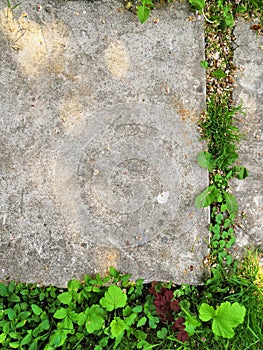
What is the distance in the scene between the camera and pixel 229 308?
2.79 metres

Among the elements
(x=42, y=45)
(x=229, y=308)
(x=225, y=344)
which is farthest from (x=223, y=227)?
(x=42, y=45)

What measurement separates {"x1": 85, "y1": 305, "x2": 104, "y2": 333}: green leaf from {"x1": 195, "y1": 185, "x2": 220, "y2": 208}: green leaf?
92 cm

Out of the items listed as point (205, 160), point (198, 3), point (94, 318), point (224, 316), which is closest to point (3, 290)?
point (94, 318)

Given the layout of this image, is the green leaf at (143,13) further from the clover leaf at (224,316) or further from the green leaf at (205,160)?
the clover leaf at (224,316)

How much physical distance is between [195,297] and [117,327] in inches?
22.2

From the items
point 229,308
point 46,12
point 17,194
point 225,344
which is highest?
point 46,12

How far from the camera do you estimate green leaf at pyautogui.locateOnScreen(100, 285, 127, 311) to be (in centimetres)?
275

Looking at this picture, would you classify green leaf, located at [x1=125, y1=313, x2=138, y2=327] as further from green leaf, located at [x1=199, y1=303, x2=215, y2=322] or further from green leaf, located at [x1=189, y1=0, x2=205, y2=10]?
green leaf, located at [x1=189, y1=0, x2=205, y2=10]

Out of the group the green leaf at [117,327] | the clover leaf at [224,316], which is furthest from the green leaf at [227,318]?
the green leaf at [117,327]

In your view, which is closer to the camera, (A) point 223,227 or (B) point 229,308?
(B) point 229,308

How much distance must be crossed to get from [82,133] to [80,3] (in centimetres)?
86

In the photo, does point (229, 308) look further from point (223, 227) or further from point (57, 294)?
point (57, 294)

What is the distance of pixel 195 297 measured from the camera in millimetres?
2969

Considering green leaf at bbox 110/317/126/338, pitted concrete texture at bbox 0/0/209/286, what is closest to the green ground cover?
green leaf at bbox 110/317/126/338
